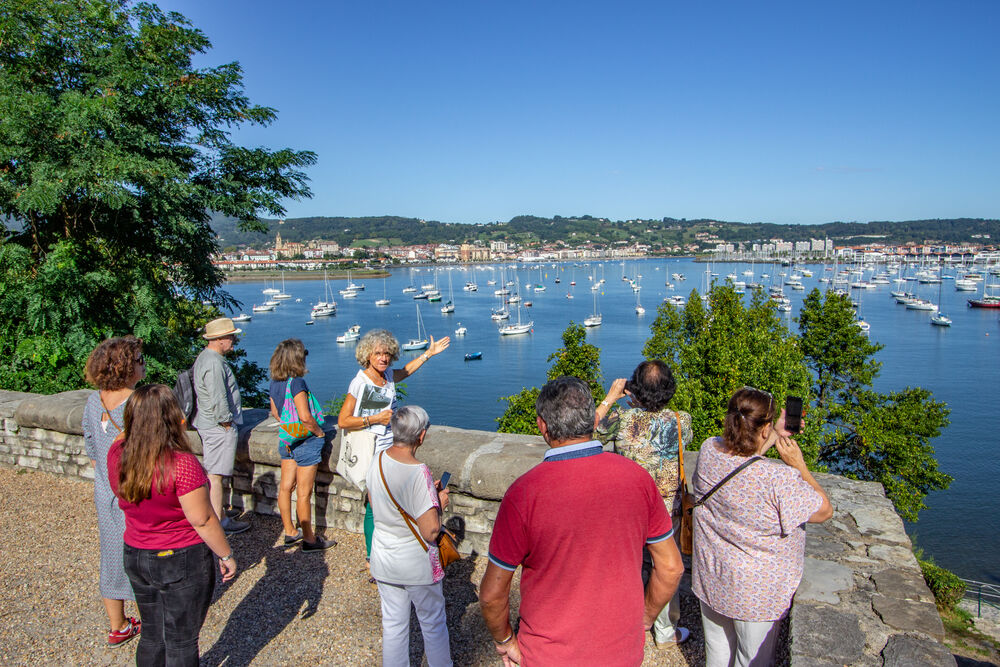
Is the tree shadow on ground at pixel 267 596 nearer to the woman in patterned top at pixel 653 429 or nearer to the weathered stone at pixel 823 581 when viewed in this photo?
the woman in patterned top at pixel 653 429

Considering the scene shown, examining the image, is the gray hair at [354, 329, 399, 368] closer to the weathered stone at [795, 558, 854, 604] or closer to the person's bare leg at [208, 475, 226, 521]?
the person's bare leg at [208, 475, 226, 521]

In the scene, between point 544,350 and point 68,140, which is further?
point 544,350

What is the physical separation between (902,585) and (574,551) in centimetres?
199

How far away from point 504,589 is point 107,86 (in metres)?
9.24

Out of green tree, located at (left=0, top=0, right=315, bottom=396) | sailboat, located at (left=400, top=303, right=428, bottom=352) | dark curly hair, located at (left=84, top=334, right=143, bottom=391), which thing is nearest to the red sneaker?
dark curly hair, located at (left=84, top=334, right=143, bottom=391)

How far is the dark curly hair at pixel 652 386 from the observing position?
2785mm

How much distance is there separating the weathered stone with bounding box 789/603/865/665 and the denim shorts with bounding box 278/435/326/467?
2.81 metres

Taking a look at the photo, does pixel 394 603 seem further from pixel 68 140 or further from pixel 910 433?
pixel 910 433

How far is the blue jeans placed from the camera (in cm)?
241

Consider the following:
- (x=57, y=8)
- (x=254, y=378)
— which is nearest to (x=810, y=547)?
(x=57, y=8)

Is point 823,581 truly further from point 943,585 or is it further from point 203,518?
point 943,585

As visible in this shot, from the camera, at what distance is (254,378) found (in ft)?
45.9

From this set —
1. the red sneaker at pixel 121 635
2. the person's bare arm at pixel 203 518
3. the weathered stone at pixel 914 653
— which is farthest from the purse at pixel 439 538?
the red sneaker at pixel 121 635

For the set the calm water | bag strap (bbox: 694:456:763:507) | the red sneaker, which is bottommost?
the calm water
